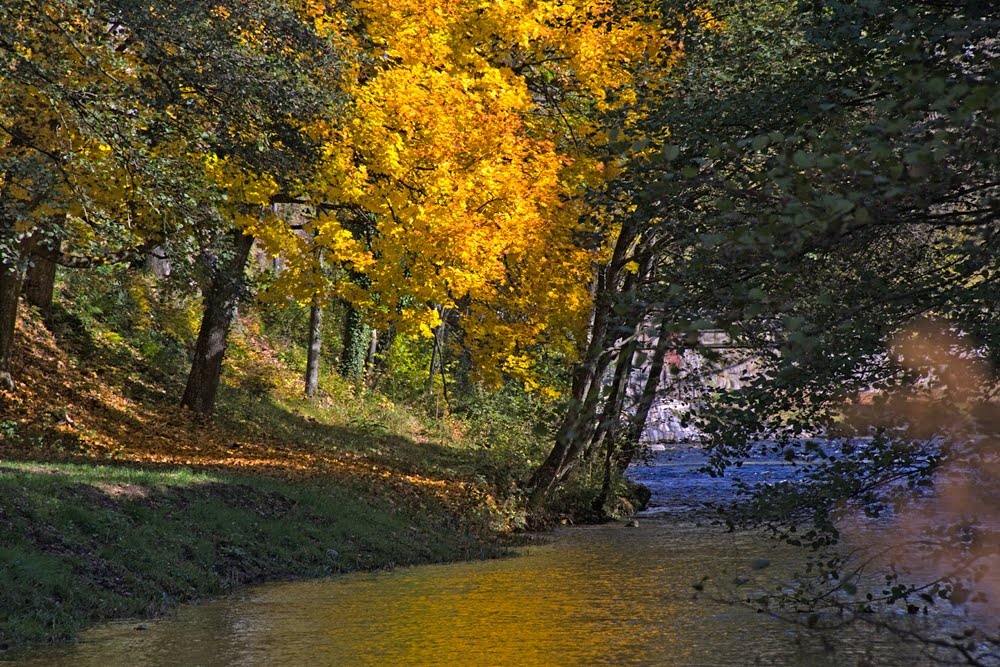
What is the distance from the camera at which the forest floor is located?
41.3 feet

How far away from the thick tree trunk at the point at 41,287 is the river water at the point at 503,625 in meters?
15.2

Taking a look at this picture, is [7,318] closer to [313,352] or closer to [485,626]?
[313,352]

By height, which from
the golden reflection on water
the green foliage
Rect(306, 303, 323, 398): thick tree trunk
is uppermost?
Rect(306, 303, 323, 398): thick tree trunk

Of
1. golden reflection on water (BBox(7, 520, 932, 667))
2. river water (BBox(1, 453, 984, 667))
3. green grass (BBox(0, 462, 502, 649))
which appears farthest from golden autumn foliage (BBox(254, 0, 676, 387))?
golden reflection on water (BBox(7, 520, 932, 667))

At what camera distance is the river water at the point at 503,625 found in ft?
32.5

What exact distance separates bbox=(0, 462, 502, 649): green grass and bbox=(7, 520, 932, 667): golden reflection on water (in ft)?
2.12

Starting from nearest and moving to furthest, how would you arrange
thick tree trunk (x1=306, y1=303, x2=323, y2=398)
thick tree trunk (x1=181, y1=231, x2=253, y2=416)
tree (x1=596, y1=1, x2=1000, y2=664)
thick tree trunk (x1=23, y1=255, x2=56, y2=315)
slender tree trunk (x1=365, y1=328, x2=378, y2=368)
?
tree (x1=596, y1=1, x2=1000, y2=664) → thick tree trunk (x1=181, y1=231, x2=253, y2=416) → thick tree trunk (x1=23, y1=255, x2=56, y2=315) → thick tree trunk (x1=306, y1=303, x2=323, y2=398) → slender tree trunk (x1=365, y1=328, x2=378, y2=368)

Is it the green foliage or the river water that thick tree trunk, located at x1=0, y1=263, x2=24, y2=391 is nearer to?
the green foliage

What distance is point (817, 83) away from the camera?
9.76m

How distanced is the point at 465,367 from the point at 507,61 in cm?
2127

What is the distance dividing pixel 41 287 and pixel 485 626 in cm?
2027

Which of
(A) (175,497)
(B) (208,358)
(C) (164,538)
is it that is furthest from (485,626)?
(B) (208,358)

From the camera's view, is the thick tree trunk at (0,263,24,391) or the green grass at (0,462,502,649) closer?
the green grass at (0,462,502,649)

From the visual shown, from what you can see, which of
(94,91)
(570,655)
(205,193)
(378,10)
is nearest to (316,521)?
(205,193)
